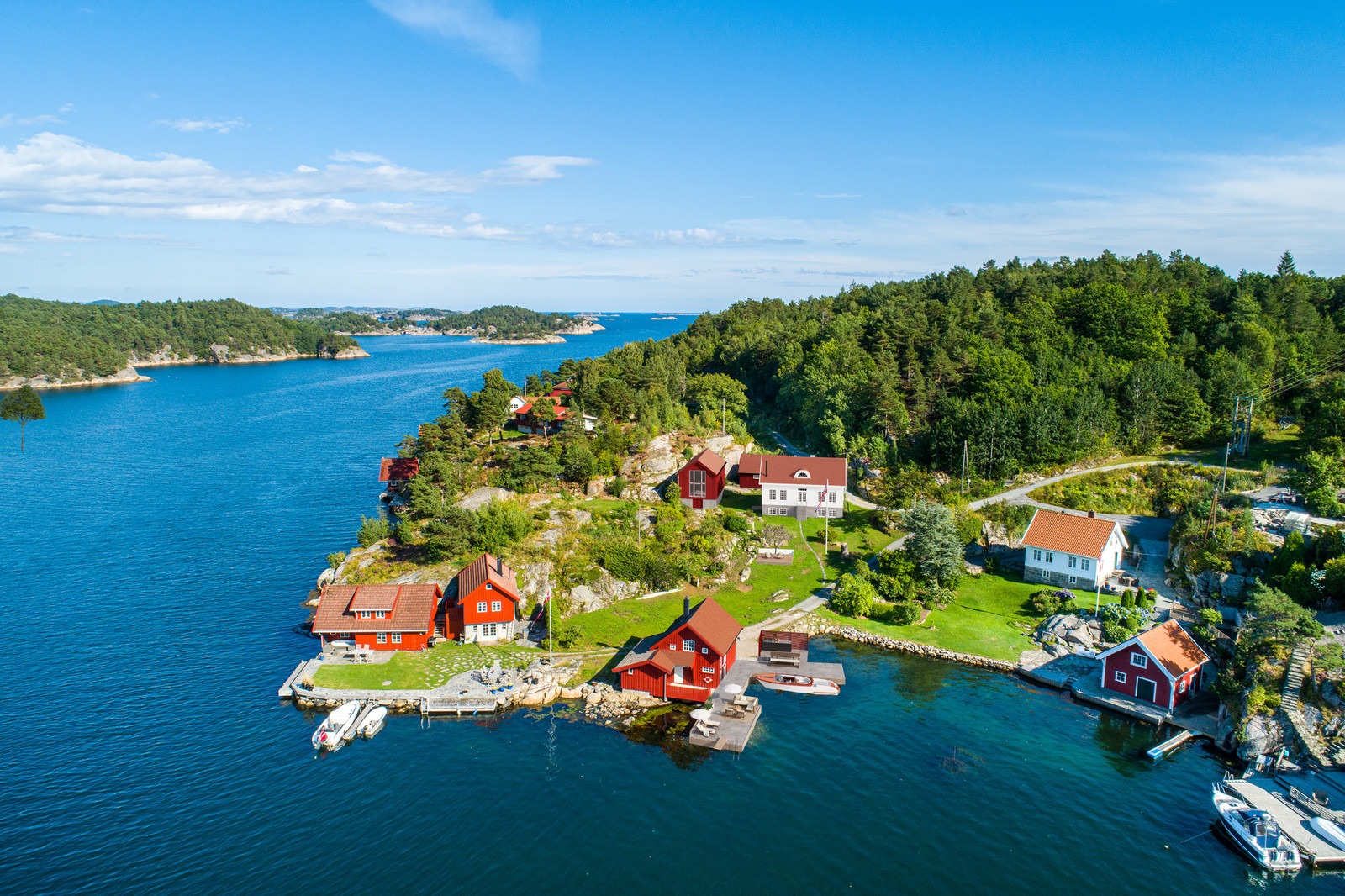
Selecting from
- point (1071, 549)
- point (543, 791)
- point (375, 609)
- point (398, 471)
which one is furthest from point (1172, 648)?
point (398, 471)

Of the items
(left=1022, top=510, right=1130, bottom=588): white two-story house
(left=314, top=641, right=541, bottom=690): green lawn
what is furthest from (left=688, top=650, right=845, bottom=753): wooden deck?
(left=1022, top=510, right=1130, bottom=588): white two-story house

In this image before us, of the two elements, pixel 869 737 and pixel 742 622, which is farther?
pixel 742 622

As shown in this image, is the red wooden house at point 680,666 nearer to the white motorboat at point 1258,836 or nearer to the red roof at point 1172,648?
the red roof at point 1172,648

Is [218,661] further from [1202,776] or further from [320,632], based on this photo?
[1202,776]

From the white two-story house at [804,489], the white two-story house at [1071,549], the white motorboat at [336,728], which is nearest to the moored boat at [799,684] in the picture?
the white two-story house at [1071,549]

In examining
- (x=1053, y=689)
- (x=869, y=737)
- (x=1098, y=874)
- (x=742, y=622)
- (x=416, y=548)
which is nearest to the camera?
(x=1098, y=874)

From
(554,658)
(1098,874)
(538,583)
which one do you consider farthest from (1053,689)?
(538,583)
